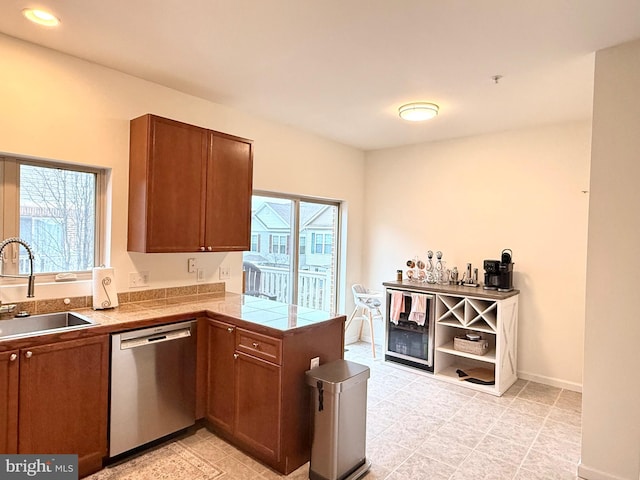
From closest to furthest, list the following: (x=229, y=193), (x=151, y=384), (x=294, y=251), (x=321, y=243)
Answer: (x=151, y=384)
(x=229, y=193)
(x=294, y=251)
(x=321, y=243)

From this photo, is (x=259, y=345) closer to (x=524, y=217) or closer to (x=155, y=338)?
(x=155, y=338)

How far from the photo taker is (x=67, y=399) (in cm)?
214

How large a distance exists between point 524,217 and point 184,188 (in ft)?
10.9

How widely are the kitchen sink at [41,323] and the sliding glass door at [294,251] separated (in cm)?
173

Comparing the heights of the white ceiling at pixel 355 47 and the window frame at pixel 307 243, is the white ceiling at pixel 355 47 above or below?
above

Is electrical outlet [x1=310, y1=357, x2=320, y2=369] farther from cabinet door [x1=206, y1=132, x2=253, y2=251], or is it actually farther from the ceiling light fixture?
the ceiling light fixture

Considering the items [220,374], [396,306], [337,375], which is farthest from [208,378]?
[396,306]

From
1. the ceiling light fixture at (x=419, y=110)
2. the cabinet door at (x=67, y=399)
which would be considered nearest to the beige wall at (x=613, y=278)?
the ceiling light fixture at (x=419, y=110)

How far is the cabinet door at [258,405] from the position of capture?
2.29 m

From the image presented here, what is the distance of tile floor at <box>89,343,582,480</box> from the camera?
7.73 ft

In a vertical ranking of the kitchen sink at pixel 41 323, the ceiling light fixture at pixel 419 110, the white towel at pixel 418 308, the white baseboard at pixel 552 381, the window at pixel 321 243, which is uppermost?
the ceiling light fixture at pixel 419 110

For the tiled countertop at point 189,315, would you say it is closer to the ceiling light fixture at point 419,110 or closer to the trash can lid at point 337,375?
the trash can lid at point 337,375

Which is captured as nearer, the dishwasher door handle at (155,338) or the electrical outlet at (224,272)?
the dishwasher door handle at (155,338)

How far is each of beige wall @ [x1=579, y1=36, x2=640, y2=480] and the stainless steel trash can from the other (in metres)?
1.37
